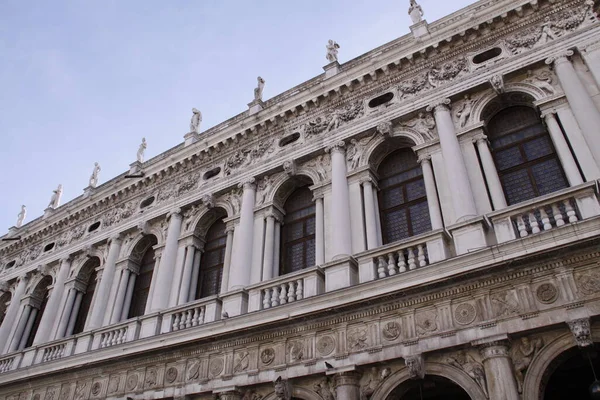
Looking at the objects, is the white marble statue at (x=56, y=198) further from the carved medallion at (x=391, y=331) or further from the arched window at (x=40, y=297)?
the carved medallion at (x=391, y=331)

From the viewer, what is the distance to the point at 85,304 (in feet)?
54.9

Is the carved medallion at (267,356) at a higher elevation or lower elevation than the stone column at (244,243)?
lower

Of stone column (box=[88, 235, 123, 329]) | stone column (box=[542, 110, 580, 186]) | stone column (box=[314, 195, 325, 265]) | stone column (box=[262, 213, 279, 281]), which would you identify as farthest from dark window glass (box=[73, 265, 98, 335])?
stone column (box=[542, 110, 580, 186])

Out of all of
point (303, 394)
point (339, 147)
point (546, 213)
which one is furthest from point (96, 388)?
point (546, 213)

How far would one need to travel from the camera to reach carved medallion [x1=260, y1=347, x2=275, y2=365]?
1001 centimetres

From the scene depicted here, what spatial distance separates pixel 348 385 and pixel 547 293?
3.57 meters

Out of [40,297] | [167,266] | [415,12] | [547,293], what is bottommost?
[547,293]

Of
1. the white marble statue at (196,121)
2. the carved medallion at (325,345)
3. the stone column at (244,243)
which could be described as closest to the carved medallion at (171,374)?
the stone column at (244,243)

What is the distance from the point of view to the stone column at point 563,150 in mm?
9203

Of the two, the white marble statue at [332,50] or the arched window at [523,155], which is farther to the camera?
the white marble statue at [332,50]

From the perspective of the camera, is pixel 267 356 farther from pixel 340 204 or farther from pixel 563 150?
pixel 563 150

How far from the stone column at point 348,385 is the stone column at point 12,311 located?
13.4 metres

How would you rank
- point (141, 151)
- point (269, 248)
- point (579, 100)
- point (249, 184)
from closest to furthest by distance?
point (579, 100), point (269, 248), point (249, 184), point (141, 151)

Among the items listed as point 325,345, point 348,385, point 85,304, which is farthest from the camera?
point 85,304
